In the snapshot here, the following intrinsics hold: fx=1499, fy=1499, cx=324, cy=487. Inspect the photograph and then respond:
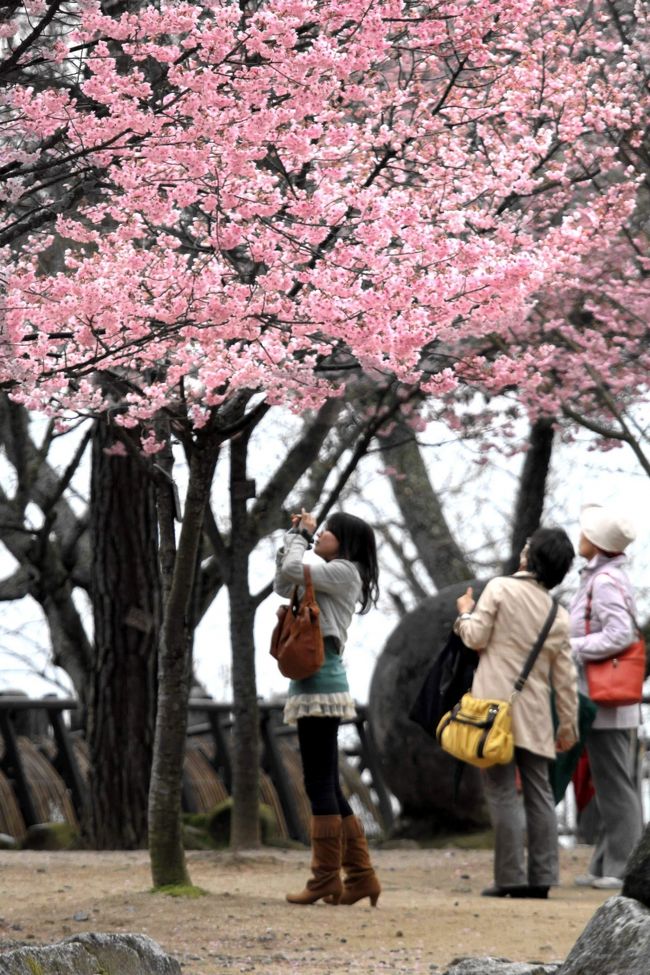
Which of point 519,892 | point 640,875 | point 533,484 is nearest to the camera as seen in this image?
point 640,875

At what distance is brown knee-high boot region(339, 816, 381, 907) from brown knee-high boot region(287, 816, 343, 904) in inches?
3.3

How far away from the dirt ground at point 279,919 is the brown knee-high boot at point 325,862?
0.25ft

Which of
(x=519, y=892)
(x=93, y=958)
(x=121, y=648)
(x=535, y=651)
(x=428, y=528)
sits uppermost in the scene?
(x=428, y=528)

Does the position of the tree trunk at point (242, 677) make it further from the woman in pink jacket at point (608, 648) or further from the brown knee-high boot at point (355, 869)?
the brown knee-high boot at point (355, 869)

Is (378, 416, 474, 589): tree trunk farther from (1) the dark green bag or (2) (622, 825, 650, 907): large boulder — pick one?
(2) (622, 825, 650, 907): large boulder

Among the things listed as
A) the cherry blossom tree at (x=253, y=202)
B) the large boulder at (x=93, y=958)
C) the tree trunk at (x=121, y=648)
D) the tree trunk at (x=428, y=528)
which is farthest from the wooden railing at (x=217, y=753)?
the large boulder at (x=93, y=958)

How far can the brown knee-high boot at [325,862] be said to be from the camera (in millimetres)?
7121

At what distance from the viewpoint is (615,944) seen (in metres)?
4.34

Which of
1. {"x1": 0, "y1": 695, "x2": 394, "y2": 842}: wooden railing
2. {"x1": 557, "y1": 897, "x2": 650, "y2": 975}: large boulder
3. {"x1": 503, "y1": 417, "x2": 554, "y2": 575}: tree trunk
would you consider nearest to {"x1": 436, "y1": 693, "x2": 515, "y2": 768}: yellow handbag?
{"x1": 557, "y1": 897, "x2": 650, "y2": 975}: large boulder

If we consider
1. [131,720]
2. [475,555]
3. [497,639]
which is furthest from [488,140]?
[475,555]

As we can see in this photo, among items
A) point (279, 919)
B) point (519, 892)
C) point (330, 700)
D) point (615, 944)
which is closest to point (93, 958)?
point (615, 944)

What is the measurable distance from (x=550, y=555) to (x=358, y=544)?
1.23m

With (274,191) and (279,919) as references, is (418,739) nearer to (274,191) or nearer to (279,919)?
(279,919)

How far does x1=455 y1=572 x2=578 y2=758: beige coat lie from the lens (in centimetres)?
797
